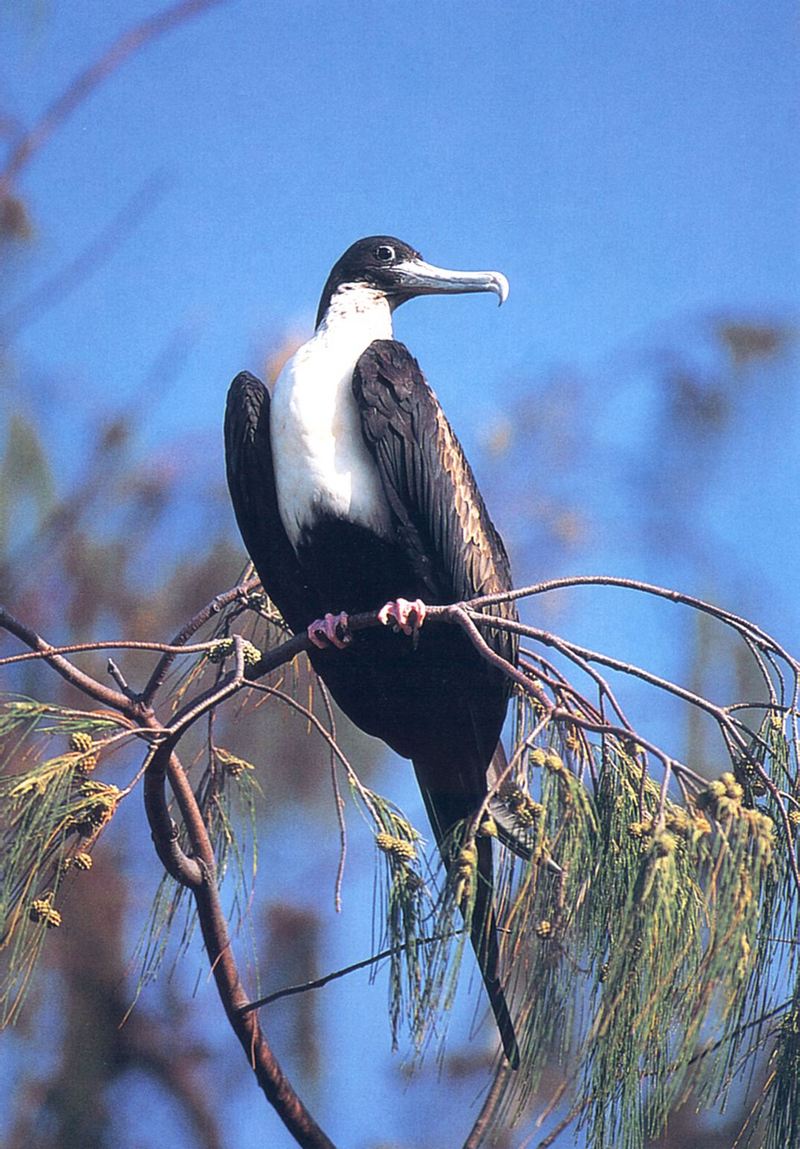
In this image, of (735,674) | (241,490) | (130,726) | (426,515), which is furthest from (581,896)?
(735,674)

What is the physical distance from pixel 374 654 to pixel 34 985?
0.95 metres

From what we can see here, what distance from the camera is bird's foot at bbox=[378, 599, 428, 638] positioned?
152 centimetres

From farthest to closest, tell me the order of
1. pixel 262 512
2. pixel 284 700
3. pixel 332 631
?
pixel 262 512
pixel 332 631
pixel 284 700

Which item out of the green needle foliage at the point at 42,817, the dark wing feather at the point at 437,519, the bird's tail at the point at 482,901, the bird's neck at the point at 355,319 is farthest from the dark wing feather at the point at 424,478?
the green needle foliage at the point at 42,817

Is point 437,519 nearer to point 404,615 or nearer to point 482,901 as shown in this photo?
point 404,615

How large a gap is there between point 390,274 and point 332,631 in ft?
1.79

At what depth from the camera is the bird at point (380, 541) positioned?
1620mm

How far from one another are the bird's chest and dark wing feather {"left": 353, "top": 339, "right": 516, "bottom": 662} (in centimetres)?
2

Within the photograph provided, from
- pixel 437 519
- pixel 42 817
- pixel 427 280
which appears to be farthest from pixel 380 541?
pixel 42 817

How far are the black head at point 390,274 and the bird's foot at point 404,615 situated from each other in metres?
0.50

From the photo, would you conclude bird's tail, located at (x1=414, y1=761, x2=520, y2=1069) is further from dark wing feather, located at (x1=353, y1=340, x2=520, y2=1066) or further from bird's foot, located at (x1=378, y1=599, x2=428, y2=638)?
bird's foot, located at (x1=378, y1=599, x2=428, y2=638)

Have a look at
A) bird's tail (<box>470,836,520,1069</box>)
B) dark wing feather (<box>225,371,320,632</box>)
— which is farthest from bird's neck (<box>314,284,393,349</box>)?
bird's tail (<box>470,836,520,1069</box>)

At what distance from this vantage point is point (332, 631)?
5.21 feet

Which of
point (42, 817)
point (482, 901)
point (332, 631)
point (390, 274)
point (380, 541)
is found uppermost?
point (390, 274)
